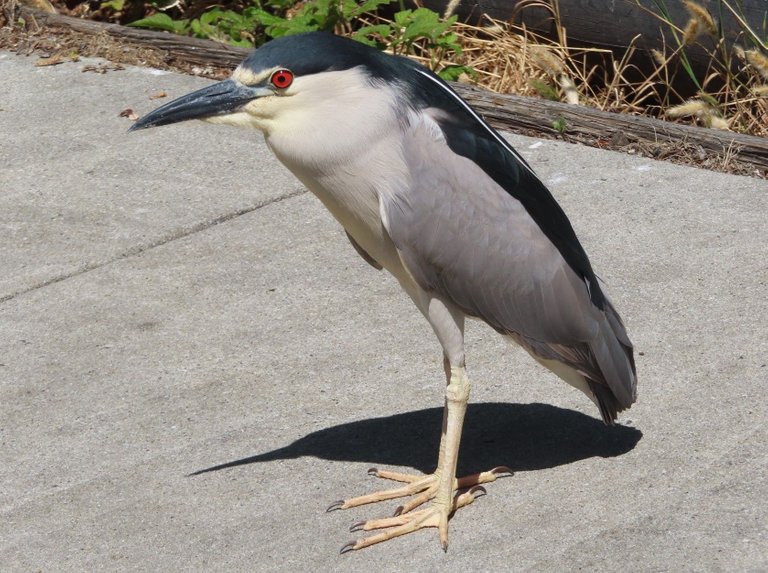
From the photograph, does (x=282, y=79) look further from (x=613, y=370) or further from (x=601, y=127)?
(x=601, y=127)

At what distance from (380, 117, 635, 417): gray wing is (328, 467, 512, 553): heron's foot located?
47 centimetres

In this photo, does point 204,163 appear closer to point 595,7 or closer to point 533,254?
point 595,7

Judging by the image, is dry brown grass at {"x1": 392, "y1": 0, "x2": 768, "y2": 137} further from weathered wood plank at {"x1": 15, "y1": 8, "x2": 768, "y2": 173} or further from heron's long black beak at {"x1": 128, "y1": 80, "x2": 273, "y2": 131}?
heron's long black beak at {"x1": 128, "y1": 80, "x2": 273, "y2": 131}

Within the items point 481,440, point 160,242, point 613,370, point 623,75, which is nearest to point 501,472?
point 481,440

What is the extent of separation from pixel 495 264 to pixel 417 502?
79 cm

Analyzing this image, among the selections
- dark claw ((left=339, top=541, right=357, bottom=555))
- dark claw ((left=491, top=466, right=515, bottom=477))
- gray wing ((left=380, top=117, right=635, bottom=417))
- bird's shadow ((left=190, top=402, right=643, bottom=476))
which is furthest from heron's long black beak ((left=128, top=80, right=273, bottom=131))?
dark claw ((left=491, top=466, right=515, bottom=477))

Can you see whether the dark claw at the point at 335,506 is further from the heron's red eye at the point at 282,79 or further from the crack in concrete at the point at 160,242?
the crack in concrete at the point at 160,242

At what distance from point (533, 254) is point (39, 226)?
2.95 meters

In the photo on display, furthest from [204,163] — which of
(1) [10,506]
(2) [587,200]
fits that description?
(1) [10,506]

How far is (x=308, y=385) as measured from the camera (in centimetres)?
468

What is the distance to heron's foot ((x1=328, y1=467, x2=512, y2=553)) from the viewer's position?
3.81m

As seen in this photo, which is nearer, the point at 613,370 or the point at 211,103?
the point at 211,103

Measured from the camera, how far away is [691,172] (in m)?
6.18

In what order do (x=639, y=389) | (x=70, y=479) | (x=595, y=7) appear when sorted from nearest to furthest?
(x=70, y=479)
(x=639, y=389)
(x=595, y=7)
